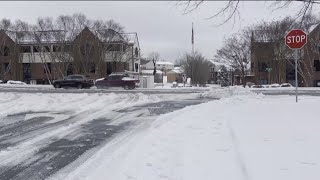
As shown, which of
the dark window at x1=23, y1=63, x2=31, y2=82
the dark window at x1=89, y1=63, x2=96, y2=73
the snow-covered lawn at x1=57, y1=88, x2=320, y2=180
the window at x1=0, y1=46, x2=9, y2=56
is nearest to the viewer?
the snow-covered lawn at x1=57, y1=88, x2=320, y2=180

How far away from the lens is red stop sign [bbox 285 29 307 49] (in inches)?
619

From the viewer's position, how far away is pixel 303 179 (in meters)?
5.50

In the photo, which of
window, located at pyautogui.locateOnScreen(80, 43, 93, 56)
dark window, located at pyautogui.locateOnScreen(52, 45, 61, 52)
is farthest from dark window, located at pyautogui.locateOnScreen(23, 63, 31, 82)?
window, located at pyautogui.locateOnScreen(80, 43, 93, 56)

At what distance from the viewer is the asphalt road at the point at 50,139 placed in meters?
7.53

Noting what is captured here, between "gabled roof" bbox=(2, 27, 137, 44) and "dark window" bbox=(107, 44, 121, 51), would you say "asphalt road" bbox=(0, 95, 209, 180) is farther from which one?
"dark window" bbox=(107, 44, 121, 51)

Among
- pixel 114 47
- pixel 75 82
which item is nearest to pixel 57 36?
pixel 114 47

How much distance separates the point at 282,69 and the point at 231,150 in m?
50.3

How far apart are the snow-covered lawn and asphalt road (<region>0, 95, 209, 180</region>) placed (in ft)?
1.76

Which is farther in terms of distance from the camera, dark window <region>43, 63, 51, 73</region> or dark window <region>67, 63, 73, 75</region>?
dark window <region>43, 63, 51, 73</region>

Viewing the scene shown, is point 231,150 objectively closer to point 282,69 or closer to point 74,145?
point 74,145

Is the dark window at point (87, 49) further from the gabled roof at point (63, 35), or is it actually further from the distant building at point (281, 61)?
the distant building at point (281, 61)

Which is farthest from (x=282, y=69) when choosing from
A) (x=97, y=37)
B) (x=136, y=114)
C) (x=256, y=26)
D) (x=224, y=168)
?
(x=224, y=168)

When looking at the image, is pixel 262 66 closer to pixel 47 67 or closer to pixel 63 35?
pixel 63 35

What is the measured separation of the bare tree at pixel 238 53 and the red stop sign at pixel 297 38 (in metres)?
39.2
